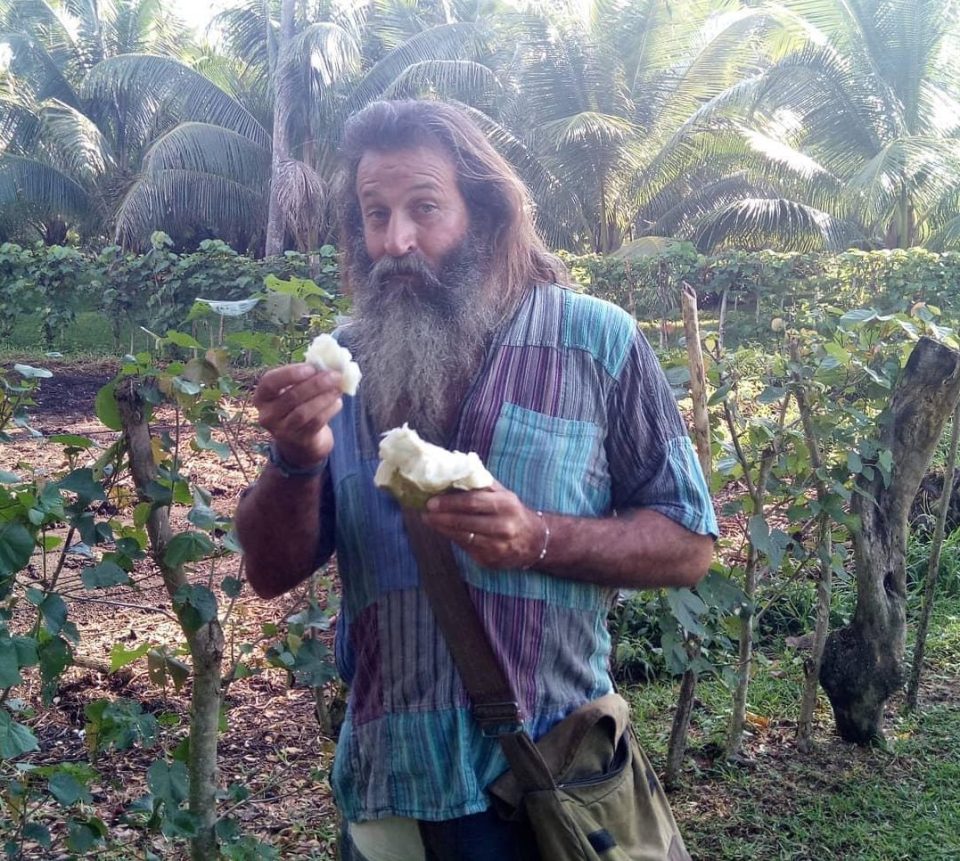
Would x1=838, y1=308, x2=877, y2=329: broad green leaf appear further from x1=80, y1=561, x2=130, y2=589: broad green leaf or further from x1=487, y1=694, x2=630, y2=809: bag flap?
x1=80, y1=561, x2=130, y2=589: broad green leaf

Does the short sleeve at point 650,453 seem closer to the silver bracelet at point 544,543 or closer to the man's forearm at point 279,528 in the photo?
the silver bracelet at point 544,543

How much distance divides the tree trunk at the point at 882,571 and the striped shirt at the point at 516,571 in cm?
193

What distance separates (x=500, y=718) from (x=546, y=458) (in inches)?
14.5

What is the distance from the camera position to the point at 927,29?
15180 mm

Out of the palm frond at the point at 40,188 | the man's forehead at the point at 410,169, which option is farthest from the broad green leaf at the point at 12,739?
the palm frond at the point at 40,188

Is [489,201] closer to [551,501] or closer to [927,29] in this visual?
[551,501]

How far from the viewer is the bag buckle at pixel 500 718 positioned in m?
1.35

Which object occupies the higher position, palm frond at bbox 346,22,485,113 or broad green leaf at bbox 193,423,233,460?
palm frond at bbox 346,22,485,113

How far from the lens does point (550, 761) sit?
4.52 feet

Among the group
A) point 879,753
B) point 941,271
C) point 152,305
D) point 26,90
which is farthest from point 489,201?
point 26,90

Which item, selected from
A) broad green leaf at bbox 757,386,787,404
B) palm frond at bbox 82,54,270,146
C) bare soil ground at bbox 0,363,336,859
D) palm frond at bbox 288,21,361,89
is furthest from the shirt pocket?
palm frond at bbox 82,54,270,146

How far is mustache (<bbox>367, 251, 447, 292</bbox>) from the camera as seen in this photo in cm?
162

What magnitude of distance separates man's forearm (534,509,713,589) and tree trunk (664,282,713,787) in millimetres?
1121

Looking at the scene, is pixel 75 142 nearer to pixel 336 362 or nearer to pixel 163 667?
pixel 163 667
